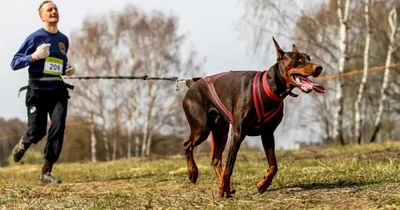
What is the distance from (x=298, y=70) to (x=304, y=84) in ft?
0.43

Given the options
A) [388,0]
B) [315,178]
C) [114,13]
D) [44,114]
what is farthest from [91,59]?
[315,178]

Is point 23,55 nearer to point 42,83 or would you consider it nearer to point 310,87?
point 42,83

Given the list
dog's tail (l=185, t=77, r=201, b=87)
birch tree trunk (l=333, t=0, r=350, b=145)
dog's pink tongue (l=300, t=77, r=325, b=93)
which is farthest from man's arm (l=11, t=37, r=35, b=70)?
birch tree trunk (l=333, t=0, r=350, b=145)

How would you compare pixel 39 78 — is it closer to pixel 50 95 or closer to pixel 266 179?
pixel 50 95

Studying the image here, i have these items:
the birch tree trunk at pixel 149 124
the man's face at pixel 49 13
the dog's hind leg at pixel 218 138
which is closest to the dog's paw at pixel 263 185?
→ the dog's hind leg at pixel 218 138

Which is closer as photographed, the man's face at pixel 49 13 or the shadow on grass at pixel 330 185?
the shadow on grass at pixel 330 185

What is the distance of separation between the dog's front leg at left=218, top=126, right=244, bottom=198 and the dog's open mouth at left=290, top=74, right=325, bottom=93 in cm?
64

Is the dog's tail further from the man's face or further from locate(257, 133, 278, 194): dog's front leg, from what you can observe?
the man's face

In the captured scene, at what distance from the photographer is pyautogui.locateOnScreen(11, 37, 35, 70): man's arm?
7.19 metres

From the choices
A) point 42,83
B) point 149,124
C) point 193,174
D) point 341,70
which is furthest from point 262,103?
point 149,124

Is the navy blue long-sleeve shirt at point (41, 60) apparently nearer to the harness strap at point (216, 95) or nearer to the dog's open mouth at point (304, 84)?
the harness strap at point (216, 95)

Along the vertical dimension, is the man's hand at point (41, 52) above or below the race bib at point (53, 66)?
above

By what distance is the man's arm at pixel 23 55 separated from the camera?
23.6 ft

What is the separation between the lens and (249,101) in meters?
4.71
